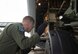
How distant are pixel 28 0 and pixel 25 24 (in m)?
0.93

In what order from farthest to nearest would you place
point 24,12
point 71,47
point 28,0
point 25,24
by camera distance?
1. point 24,12
2. point 28,0
3. point 25,24
4. point 71,47

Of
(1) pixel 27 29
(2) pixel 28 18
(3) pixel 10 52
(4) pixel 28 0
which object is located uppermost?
(4) pixel 28 0

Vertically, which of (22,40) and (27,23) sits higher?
(27,23)

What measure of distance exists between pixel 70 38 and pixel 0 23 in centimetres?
151

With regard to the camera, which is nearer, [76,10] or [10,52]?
[76,10]

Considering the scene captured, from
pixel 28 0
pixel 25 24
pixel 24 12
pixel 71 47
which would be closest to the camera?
pixel 71 47

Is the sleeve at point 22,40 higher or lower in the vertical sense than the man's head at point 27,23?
lower

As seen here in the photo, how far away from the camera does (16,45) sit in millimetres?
1602

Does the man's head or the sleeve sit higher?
the man's head

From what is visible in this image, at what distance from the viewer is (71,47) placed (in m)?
1.40

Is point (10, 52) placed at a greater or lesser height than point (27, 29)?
lesser

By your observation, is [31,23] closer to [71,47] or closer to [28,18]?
[28,18]

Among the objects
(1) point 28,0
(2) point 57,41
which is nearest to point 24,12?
(1) point 28,0

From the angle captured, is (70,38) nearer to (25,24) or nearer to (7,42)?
(25,24)
